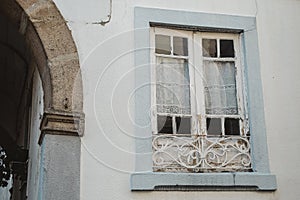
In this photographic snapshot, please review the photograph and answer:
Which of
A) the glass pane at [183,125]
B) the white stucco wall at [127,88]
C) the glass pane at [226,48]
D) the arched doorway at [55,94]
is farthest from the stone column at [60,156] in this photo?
the glass pane at [226,48]

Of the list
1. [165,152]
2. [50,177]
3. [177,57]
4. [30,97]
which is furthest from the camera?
[30,97]

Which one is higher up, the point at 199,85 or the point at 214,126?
the point at 199,85

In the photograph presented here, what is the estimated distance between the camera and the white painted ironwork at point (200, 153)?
625cm

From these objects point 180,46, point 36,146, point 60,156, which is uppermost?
point 180,46

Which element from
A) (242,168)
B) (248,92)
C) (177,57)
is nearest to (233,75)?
(248,92)

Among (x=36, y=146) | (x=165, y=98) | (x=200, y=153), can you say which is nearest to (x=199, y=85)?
(x=165, y=98)

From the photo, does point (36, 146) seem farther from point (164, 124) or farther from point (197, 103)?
point (197, 103)

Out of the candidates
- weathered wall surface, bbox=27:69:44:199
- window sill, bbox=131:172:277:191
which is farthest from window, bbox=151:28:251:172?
weathered wall surface, bbox=27:69:44:199

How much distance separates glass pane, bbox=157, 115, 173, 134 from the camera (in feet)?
20.8

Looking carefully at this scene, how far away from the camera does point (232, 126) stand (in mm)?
6570

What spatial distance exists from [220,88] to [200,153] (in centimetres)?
89

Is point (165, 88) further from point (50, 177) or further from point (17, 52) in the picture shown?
point (17, 52)

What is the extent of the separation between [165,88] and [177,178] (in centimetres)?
112

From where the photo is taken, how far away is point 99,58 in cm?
637
